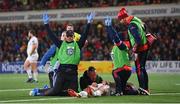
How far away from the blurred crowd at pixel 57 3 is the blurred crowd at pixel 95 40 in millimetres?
1212

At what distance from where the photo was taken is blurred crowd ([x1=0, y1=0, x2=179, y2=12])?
143ft

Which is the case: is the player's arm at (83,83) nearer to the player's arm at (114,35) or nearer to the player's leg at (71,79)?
the player's leg at (71,79)

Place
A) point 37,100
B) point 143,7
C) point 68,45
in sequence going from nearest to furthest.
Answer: point 37,100, point 68,45, point 143,7

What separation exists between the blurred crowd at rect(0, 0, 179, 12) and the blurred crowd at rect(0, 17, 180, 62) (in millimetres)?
1212

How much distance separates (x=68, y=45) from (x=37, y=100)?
214cm

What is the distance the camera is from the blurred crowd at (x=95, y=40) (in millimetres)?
38750

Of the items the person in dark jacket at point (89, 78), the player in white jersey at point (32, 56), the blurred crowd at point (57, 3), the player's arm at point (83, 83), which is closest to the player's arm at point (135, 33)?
the person in dark jacket at point (89, 78)

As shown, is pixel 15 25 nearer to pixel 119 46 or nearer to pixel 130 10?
pixel 130 10

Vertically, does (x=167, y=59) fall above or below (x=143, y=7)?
below

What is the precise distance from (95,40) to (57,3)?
6.44 metres

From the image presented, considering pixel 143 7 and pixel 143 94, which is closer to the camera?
pixel 143 94

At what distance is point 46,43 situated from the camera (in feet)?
141

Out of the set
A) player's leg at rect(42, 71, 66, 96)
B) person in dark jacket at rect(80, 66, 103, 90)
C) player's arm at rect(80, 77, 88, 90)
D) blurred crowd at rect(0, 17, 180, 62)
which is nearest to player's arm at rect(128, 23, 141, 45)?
person in dark jacket at rect(80, 66, 103, 90)

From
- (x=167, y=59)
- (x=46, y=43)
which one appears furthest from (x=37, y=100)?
(x=46, y=43)
